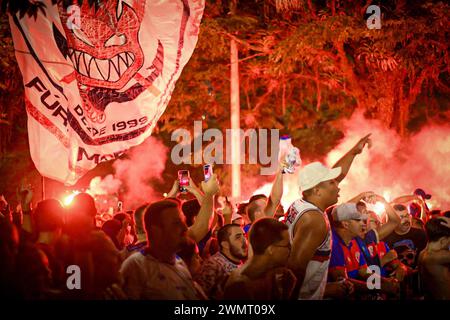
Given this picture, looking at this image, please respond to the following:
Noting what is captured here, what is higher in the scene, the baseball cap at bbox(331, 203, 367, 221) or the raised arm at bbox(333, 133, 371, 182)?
the raised arm at bbox(333, 133, 371, 182)

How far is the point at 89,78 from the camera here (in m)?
7.77

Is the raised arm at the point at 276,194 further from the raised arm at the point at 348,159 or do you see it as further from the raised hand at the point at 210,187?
the raised hand at the point at 210,187

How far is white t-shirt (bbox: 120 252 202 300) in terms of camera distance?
196 inches

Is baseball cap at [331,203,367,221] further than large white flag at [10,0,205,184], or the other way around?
large white flag at [10,0,205,184]

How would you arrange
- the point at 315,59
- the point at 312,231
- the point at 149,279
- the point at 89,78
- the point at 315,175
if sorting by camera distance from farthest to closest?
1. the point at 315,59
2. the point at 89,78
3. the point at 315,175
4. the point at 312,231
5. the point at 149,279

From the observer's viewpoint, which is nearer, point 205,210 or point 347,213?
point 205,210

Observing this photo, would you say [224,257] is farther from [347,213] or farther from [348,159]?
[348,159]

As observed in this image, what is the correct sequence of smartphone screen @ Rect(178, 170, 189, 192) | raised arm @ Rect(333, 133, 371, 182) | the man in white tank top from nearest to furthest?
the man in white tank top
raised arm @ Rect(333, 133, 371, 182)
smartphone screen @ Rect(178, 170, 189, 192)

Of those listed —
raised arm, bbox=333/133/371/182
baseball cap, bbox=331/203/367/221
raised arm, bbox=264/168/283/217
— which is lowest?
baseball cap, bbox=331/203/367/221

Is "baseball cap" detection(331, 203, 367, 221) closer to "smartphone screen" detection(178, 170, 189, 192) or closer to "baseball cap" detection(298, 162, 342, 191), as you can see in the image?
"baseball cap" detection(298, 162, 342, 191)

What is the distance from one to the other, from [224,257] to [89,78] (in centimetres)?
295

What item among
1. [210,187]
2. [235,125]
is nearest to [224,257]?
[210,187]

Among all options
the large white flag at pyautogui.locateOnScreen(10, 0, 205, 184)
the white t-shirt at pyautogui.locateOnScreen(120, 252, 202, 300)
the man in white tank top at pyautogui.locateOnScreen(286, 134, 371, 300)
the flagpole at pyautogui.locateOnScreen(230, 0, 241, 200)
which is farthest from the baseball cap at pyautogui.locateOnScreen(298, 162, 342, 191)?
the flagpole at pyautogui.locateOnScreen(230, 0, 241, 200)

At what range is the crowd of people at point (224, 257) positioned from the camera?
5031 mm
